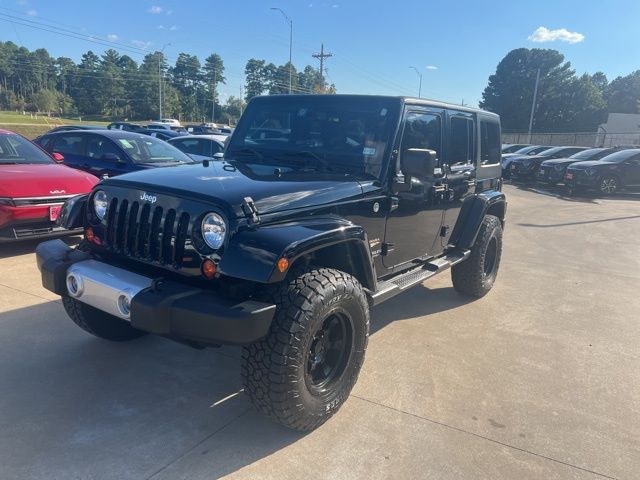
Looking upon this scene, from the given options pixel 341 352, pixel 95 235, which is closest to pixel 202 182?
pixel 95 235

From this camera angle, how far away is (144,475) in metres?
2.44

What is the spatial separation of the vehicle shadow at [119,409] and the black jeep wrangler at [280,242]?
0.27 m

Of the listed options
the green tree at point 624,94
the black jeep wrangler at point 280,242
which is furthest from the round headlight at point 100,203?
the green tree at point 624,94

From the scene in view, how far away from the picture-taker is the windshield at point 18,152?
258 inches

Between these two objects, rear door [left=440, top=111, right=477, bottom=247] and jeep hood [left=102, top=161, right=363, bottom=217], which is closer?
jeep hood [left=102, top=161, right=363, bottom=217]

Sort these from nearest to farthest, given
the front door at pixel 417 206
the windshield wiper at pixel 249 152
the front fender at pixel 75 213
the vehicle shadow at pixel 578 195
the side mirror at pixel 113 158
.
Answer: the front fender at pixel 75 213, the front door at pixel 417 206, the windshield wiper at pixel 249 152, the side mirror at pixel 113 158, the vehicle shadow at pixel 578 195

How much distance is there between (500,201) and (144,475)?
4.60 metres

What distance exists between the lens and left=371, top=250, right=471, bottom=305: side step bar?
351cm

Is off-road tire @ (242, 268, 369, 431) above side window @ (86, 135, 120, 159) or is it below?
below

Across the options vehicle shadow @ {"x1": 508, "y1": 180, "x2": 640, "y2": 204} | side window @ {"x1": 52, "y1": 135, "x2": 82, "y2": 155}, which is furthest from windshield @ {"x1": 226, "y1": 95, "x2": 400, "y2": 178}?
vehicle shadow @ {"x1": 508, "y1": 180, "x2": 640, "y2": 204}

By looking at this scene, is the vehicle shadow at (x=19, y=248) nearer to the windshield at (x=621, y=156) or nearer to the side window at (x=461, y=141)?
the side window at (x=461, y=141)

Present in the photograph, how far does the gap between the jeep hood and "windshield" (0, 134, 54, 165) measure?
4326 millimetres

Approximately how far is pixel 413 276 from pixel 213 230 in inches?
78.6

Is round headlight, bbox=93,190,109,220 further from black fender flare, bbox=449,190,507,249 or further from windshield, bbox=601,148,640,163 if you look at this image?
windshield, bbox=601,148,640,163
